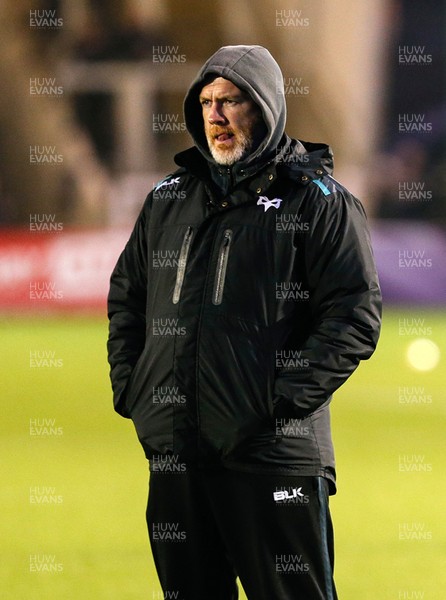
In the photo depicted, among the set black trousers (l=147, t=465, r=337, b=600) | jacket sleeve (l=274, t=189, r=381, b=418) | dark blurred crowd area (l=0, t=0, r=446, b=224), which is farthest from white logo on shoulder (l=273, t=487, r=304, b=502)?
dark blurred crowd area (l=0, t=0, r=446, b=224)

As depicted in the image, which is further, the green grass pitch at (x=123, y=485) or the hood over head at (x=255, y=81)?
the green grass pitch at (x=123, y=485)

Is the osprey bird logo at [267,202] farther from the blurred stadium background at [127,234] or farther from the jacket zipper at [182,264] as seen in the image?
the blurred stadium background at [127,234]

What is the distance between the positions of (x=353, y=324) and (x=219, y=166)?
0.49 meters

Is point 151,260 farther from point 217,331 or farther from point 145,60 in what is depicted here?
point 145,60

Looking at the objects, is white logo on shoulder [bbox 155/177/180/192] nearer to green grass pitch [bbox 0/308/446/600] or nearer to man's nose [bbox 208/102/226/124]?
man's nose [bbox 208/102/226/124]

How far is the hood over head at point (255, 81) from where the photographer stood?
2.87 metres

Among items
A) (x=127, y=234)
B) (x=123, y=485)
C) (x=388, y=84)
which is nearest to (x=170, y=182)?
(x=123, y=485)

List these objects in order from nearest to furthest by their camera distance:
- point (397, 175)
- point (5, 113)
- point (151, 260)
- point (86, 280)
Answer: point (151, 260) < point (86, 280) < point (397, 175) < point (5, 113)

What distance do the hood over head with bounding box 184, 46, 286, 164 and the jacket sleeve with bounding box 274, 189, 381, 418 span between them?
215 millimetres

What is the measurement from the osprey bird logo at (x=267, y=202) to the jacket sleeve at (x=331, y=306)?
79 mm

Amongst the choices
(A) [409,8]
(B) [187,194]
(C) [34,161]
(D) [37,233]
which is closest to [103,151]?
(C) [34,161]

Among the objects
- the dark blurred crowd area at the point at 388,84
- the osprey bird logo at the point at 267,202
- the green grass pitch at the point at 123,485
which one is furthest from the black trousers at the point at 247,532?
the dark blurred crowd area at the point at 388,84

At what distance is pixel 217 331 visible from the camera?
9.12 feet

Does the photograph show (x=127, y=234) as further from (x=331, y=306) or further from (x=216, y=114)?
(x=331, y=306)
